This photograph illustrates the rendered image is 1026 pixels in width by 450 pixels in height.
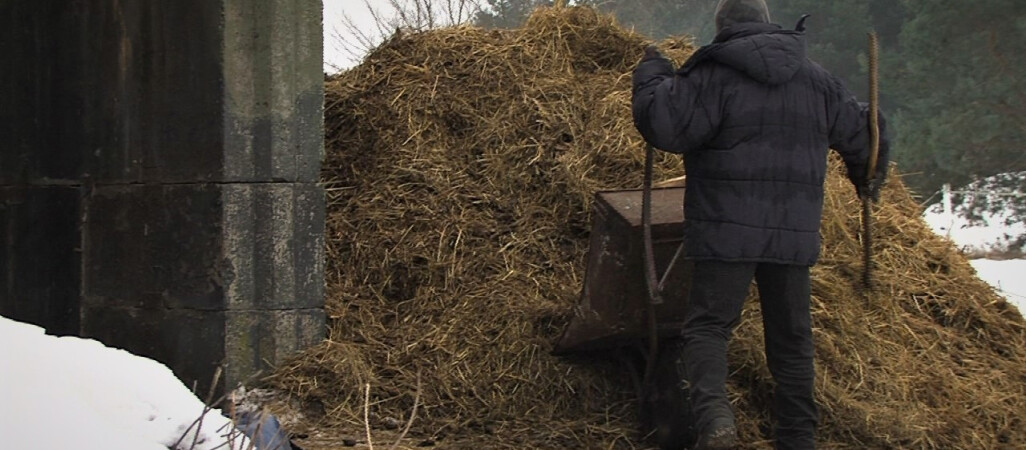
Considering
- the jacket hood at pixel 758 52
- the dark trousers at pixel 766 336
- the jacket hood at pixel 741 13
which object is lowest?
the dark trousers at pixel 766 336

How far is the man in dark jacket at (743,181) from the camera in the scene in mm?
4594

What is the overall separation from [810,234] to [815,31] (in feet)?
59.9

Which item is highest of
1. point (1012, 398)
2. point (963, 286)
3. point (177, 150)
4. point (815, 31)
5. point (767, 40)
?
point (815, 31)

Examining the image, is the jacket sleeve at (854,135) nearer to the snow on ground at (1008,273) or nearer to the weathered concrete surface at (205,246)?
the weathered concrete surface at (205,246)

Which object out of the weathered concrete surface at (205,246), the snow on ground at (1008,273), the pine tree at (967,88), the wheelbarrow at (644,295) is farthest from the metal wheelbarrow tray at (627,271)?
the pine tree at (967,88)

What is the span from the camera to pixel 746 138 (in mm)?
4613

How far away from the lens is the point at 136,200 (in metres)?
5.86

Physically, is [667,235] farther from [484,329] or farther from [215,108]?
[215,108]

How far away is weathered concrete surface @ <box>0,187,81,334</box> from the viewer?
602cm

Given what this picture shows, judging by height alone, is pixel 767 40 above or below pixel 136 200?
above

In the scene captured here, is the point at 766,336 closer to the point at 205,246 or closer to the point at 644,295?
the point at 644,295

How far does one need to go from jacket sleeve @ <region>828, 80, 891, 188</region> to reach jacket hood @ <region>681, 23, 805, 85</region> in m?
0.26

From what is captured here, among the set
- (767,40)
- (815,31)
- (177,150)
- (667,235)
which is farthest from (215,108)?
(815,31)

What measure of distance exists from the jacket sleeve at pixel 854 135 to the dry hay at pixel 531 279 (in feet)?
3.17
